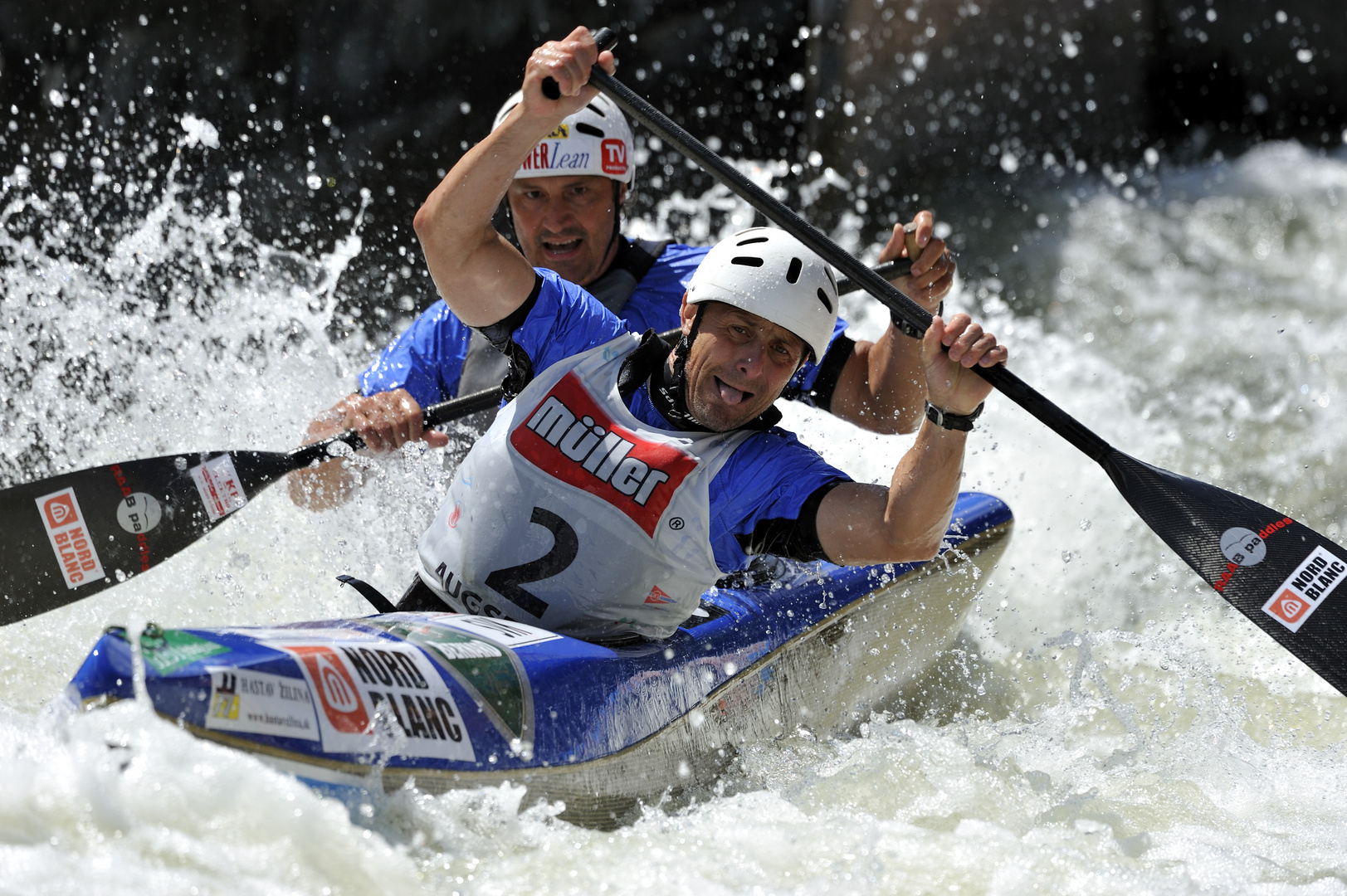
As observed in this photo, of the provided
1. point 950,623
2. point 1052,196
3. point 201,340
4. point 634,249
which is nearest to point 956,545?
point 950,623

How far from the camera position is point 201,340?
16.9 feet

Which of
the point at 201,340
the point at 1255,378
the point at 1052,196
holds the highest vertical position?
the point at 1052,196

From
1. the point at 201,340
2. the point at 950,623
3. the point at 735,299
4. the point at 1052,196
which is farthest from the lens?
the point at 1052,196

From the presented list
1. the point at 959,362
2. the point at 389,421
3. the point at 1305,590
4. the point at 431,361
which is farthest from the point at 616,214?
the point at 1305,590

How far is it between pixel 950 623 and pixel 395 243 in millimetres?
5012

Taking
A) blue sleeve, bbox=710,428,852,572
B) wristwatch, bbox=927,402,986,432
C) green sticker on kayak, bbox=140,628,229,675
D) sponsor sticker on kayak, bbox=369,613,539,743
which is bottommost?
green sticker on kayak, bbox=140,628,229,675

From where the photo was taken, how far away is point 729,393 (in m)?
2.63

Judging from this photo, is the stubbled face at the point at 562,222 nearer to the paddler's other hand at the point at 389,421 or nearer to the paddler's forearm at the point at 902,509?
the paddler's other hand at the point at 389,421

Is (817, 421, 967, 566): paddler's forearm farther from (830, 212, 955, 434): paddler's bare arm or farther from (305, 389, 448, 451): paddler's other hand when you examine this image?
(305, 389, 448, 451): paddler's other hand

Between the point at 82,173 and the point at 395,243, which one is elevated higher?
the point at 395,243

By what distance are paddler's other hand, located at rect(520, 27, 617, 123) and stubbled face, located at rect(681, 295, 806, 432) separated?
564 millimetres

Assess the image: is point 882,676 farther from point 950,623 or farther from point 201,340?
point 201,340

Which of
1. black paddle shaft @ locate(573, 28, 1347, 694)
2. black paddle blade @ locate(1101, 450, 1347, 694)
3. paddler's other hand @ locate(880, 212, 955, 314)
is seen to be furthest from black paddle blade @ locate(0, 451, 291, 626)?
black paddle blade @ locate(1101, 450, 1347, 694)

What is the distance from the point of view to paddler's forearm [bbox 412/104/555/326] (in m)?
2.57
